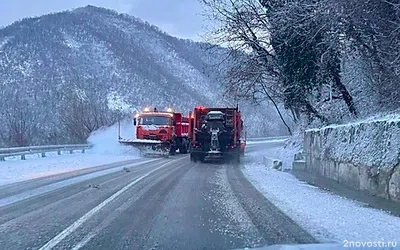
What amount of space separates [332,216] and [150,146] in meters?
→ 25.9

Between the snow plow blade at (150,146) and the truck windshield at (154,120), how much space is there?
168cm

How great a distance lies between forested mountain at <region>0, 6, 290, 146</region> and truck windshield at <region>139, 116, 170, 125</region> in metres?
37.6

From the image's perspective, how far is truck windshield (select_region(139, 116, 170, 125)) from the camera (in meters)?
35.8

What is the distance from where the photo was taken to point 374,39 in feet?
61.3

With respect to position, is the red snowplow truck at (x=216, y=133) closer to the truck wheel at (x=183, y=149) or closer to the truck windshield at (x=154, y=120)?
the truck windshield at (x=154, y=120)

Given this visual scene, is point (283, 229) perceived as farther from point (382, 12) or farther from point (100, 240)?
point (382, 12)

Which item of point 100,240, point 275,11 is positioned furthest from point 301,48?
point 100,240

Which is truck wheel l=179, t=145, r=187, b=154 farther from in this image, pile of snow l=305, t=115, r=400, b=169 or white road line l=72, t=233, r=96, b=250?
white road line l=72, t=233, r=96, b=250

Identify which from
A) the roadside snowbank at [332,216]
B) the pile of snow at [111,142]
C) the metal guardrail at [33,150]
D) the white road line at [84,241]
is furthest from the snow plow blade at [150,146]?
the white road line at [84,241]

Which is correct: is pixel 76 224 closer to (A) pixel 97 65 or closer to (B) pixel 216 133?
(B) pixel 216 133

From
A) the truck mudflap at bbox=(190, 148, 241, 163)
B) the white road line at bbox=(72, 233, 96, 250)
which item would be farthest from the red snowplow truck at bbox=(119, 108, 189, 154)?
the white road line at bbox=(72, 233, 96, 250)

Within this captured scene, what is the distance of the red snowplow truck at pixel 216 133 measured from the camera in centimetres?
2791

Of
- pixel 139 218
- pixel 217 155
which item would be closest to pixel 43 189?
pixel 139 218

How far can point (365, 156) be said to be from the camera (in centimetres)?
1263
